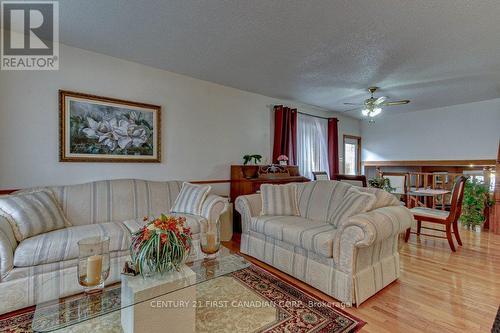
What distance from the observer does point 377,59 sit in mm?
3010

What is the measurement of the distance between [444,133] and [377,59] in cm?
397

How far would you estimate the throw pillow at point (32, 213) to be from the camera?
6.47 ft

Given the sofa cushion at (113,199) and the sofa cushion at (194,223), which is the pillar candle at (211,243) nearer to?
the sofa cushion at (194,223)

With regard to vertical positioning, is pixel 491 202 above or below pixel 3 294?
above

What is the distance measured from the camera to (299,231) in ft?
7.64

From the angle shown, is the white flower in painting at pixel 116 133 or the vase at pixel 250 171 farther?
the vase at pixel 250 171

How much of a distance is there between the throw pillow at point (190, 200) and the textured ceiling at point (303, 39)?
5.55 ft

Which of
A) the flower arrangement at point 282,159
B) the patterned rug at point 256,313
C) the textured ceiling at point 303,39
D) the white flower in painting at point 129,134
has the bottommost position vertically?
the patterned rug at point 256,313

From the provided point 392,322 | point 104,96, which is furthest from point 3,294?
point 392,322

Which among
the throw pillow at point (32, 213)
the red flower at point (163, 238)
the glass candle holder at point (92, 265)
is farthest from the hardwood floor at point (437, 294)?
the throw pillow at point (32, 213)

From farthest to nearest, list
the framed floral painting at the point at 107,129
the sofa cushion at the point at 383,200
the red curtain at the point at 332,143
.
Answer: the red curtain at the point at 332,143 < the framed floral painting at the point at 107,129 < the sofa cushion at the point at 383,200

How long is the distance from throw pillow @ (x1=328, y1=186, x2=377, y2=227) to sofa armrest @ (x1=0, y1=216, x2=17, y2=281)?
271 centimetres

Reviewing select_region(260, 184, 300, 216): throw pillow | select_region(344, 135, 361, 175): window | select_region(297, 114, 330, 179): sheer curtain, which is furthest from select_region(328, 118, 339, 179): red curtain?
select_region(260, 184, 300, 216): throw pillow

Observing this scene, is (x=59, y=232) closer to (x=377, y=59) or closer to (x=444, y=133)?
(x=377, y=59)
